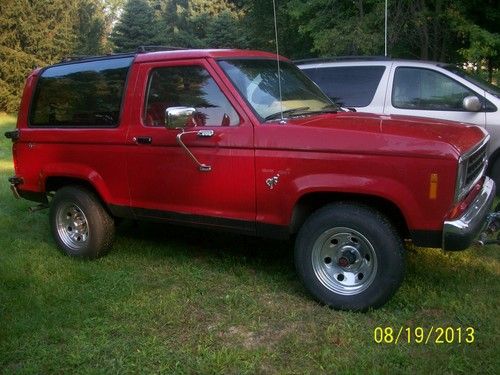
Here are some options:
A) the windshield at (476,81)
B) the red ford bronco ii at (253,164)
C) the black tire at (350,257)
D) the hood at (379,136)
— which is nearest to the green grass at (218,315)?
the black tire at (350,257)

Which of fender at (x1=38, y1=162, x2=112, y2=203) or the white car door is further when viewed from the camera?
the white car door

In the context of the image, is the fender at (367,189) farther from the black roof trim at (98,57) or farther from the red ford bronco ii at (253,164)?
the black roof trim at (98,57)

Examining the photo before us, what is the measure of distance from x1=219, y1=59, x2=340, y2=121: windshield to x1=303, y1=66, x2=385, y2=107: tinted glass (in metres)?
2.14

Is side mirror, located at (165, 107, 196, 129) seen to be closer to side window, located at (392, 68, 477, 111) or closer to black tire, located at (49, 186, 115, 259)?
black tire, located at (49, 186, 115, 259)

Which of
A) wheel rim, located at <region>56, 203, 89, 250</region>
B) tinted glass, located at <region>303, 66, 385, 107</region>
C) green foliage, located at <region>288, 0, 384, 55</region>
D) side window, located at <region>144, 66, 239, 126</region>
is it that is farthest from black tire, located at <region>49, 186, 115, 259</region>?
green foliage, located at <region>288, 0, 384, 55</region>

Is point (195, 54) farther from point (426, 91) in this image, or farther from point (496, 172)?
point (496, 172)

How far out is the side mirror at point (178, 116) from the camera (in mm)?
4105

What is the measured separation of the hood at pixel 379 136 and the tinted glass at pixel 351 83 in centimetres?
277

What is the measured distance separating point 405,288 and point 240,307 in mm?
1324

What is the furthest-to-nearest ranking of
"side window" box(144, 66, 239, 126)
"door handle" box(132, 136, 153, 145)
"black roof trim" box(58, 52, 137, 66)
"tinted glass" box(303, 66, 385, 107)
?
"tinted glass" box(303, 66, 385, 107), "black roof trim" box(58, 52, 137, 66), "door handle" box(132, 136, 153, 145), "side window" box(144, 66, 239, 126)

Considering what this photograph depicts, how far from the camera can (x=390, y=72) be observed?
7070 mm

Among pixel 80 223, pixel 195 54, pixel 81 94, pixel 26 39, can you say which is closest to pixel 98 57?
pixel 81 94

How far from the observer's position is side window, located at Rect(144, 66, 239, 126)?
14.3 feet

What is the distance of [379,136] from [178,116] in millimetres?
1499
